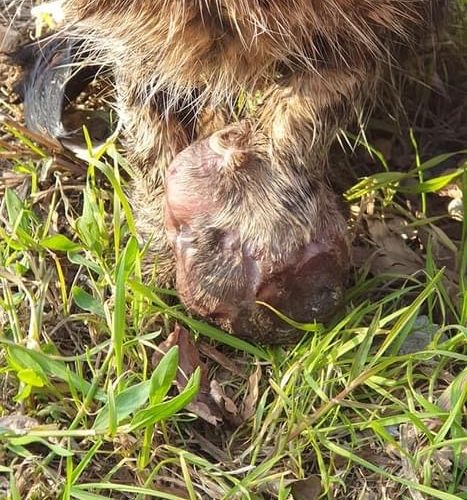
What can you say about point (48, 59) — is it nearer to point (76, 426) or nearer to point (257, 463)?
point (76, 426)

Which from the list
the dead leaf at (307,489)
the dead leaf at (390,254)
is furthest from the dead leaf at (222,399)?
the dead leaf at (390,254)

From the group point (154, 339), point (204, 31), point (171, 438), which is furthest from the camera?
point (154, 339)

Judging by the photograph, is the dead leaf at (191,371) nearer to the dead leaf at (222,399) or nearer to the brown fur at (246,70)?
the dead leaf at (222,399)

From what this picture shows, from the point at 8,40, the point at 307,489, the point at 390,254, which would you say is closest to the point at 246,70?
the point at 390,254

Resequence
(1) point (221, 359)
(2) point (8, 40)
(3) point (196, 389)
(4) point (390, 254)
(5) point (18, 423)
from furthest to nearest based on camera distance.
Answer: (2) point (8, 40), (4) point (390, 254), (1) point (221, 359), (5) point (18, 423), (3) point (196, 389)

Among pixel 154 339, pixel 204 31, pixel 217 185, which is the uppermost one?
pixel 204 31

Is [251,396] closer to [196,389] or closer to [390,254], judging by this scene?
[196,389]

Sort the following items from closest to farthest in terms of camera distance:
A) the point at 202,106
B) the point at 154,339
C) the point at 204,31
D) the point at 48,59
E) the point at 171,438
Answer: the point at 204,31 → the point at 171,438 → the point at 154,339 → the point at 202,106 → the point at 48,59

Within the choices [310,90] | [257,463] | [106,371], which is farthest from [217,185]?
[257,463]
